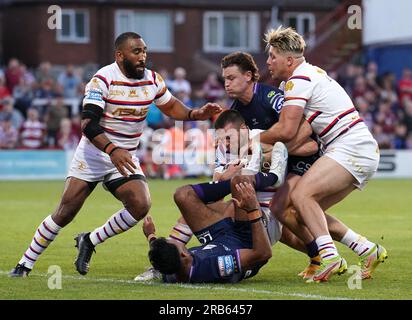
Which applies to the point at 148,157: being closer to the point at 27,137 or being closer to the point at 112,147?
the point at 27,137

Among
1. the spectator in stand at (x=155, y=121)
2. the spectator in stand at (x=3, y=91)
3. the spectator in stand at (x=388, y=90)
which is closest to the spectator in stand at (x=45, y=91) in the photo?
the spectator in stand at (x=3, y=91)

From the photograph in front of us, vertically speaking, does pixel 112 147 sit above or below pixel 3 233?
above

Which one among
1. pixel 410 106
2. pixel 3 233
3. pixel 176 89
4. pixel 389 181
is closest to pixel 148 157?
pixel 176 89

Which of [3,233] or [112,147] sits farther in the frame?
[3,233]

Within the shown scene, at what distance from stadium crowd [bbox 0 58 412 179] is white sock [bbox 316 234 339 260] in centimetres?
1810

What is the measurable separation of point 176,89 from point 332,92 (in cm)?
2066

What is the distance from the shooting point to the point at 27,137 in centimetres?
2877

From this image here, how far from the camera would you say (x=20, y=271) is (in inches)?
436

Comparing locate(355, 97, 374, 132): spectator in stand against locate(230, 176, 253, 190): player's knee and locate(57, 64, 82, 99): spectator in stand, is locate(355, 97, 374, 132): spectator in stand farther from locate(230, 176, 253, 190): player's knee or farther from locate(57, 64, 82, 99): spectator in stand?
locate(230, 176, 253, 190): player's knee

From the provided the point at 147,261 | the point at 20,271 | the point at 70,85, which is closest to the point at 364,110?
the point at 70,85

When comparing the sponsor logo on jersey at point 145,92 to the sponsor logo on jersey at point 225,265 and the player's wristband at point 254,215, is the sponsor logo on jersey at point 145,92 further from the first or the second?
the sponsor logo on jersey at point 225,265

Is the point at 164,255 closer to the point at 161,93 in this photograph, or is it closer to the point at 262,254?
the point at 262,254

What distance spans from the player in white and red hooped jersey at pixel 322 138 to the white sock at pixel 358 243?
1cm

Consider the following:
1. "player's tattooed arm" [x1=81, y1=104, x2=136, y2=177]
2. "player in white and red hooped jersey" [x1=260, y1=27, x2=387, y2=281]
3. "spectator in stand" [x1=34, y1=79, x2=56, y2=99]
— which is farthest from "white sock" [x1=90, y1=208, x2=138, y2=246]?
"spectator in stand" [x1=34, y1=79, x2=56, y2=99]
